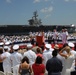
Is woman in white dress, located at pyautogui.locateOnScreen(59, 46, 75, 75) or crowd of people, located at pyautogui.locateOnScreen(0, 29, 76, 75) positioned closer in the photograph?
crowd of people, located at pyautogui.locateOnScreen(0, 29, 76, 75)

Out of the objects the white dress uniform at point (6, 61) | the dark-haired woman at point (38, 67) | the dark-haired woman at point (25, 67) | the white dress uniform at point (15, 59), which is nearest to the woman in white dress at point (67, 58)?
the dark-haired woman at point (38, 67)

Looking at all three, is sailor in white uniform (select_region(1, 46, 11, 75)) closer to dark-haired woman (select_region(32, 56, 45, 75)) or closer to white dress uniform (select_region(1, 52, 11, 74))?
white dress uniform (select_region(1, 52, 11, 74))

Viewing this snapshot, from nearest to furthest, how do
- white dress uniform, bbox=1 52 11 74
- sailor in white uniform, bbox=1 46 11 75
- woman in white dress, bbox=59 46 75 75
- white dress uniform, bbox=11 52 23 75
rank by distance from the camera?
woman in white dress, bbox=59 46 75 75 → white dress uniform, bbox=11 52 23 75 → sailor in white uniform, bbox=1 46 11 75 → white dress uniform, bbox=1 52 11 74

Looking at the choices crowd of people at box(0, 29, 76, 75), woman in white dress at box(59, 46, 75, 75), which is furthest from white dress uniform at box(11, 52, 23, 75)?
woman in white dress at box(59, 46, 75, 75)

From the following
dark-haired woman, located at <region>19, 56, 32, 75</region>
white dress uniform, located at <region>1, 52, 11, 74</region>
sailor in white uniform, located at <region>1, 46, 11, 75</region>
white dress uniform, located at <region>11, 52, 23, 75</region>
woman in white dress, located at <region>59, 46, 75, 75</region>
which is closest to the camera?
dark-haired woman, located at <region>19, 56, 32, 75</region>

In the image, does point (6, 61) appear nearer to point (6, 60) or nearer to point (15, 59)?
point (6, 60)

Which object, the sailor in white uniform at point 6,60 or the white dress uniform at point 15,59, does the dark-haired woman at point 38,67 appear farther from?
the sailor in white uniform at point 6,60

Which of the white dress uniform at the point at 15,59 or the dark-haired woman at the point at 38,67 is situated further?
the white dress uniform at the point at 15,59

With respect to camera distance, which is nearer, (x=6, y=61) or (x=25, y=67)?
(x=25, y=67)

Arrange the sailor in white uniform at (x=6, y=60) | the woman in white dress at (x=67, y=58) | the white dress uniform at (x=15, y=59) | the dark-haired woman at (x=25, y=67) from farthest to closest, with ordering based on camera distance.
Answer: the sailor in white uniform at (x=6, y=60) → the white dress uniform at (x=15, y=59) → the woman in white dress at (x=67, y=58) → the dark-haired woman at (x=25, y=67)

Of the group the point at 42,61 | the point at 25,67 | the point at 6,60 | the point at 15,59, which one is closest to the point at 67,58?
the point at 42,61

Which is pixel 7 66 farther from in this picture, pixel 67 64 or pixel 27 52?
pixel 67 64

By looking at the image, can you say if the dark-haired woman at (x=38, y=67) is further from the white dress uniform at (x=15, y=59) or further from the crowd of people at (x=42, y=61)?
the white dress uniform at (x=15, y=59)

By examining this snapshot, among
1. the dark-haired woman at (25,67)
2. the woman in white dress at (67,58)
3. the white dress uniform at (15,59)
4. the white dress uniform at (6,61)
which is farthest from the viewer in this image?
the white dress uniform at (6,61)
